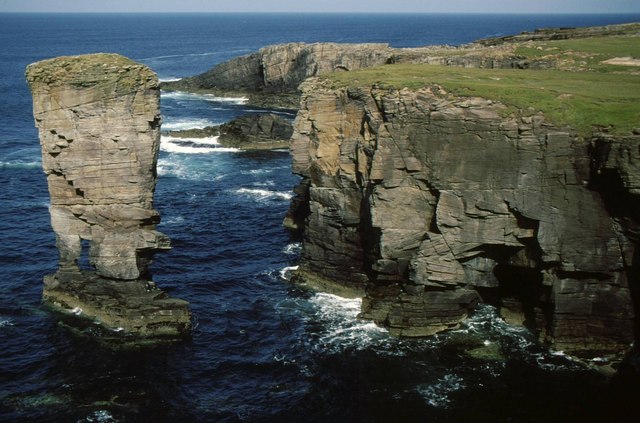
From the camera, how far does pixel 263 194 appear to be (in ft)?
248

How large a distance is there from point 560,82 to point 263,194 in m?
36.0

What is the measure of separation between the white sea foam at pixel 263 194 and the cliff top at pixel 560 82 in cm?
2398

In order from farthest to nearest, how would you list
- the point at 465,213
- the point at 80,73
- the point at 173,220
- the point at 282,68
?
the point at 282,68, the point at 173,220, the point at 465,213, the point at 80,73

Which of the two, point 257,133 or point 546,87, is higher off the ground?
point 546,87

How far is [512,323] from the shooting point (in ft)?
148

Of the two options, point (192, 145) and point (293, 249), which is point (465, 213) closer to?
point (293, 249)

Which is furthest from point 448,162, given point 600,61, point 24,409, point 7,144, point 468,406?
point 7,144

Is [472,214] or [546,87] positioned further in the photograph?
[546,87]

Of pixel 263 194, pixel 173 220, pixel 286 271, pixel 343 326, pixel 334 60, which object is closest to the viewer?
pixel 343 326

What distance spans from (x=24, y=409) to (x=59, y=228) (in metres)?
13.3

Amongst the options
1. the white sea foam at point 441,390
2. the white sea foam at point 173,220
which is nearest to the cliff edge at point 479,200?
the white sea foam at point 441,390

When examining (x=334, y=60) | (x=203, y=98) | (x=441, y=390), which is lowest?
(x=441, y=390)

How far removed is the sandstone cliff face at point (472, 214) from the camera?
4025 centimetres

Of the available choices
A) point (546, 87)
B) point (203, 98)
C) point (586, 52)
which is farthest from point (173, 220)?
point (203, 98)
